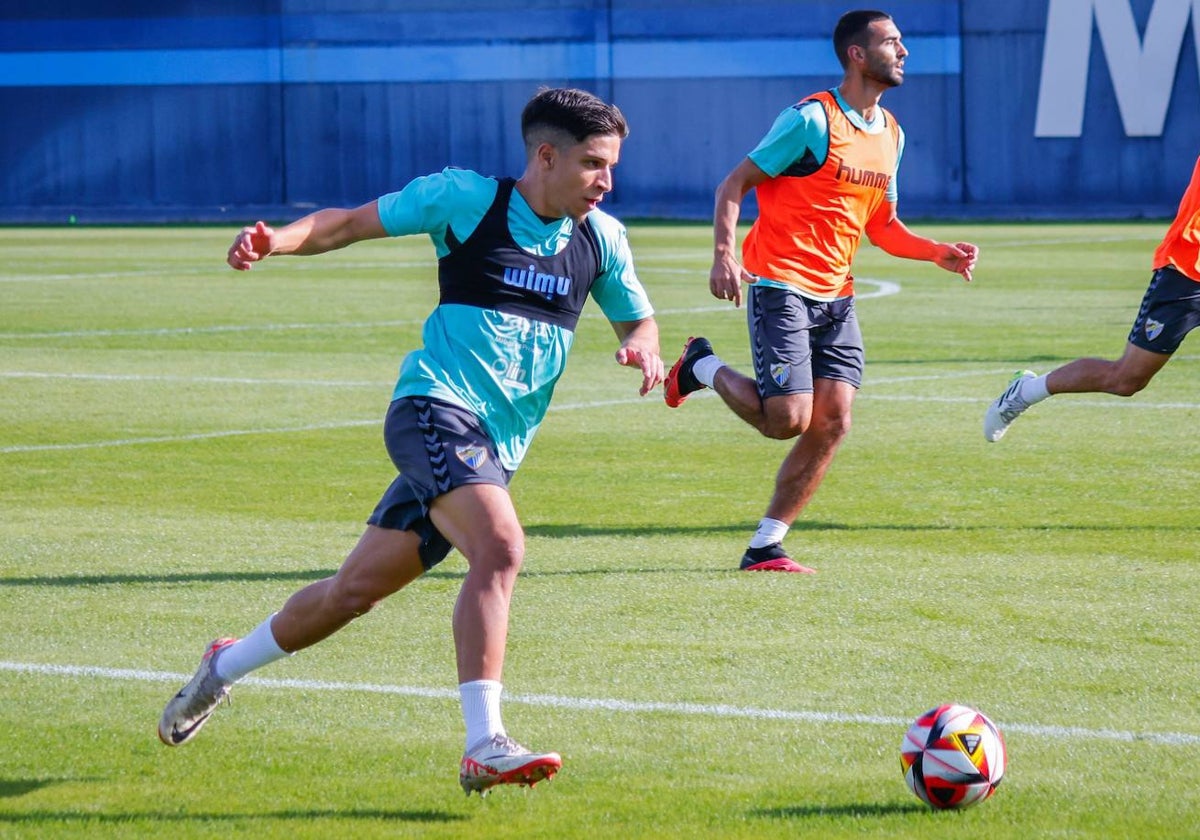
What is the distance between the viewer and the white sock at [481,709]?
16.9 feet

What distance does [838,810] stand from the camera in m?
5.16

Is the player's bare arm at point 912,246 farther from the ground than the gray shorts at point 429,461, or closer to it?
farther from the ground

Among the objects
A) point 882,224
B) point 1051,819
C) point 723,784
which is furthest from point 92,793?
point 882,224

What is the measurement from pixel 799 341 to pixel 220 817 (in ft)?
13.8

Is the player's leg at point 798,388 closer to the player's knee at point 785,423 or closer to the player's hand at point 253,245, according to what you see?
the player's knee at point 785,423

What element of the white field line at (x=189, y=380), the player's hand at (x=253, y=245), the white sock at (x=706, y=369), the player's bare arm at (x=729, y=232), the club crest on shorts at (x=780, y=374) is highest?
the player's hand at (x=253, y=245)

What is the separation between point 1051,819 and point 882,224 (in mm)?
4769

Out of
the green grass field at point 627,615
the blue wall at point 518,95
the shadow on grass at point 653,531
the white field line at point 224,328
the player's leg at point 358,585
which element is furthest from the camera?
the blue wall at point 518,95

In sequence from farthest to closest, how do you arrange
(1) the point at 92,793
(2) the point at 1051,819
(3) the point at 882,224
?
1. (3) the point at 882,224
2. (1) the point at 92,793
3. (2) the point at 1051,819

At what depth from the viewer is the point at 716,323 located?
20.2 meters

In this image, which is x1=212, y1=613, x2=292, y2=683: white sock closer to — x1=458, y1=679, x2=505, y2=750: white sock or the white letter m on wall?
x1=458, y1=679, x2=505, y2=750: white sock

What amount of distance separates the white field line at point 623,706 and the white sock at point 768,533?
2.34m

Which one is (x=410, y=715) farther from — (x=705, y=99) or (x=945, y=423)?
(x=705, y=99)

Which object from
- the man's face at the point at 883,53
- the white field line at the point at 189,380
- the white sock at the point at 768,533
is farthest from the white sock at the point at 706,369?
the white field line at the point at 189,380
